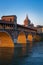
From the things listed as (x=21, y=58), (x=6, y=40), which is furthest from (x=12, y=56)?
(x=6, y=40)

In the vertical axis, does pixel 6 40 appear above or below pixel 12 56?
below

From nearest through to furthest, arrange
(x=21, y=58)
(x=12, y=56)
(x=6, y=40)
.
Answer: (x=21, y=58) → (x=12, y=56) → (x=6, y=40)

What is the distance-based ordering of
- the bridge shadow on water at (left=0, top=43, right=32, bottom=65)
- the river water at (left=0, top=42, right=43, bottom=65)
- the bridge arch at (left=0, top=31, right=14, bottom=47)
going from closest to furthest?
the river water at (left=0, top=42, right=43, bottom=65), the bridge shadow on water at (left=0, top=43, right=32, bottom=65), the bridge arch at (left=0, top=31, right=14, bottom=47)

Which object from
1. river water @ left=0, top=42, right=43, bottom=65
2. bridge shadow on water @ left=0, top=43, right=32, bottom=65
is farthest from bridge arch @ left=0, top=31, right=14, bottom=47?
river water @ left=0, top=42, right=43, bottom=65

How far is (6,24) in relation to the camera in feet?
168

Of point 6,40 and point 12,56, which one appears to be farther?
point 6,40

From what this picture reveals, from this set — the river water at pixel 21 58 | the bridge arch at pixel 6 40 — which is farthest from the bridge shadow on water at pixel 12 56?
the bridge arch at pixel 6 40

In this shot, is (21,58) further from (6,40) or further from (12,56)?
(6,40)

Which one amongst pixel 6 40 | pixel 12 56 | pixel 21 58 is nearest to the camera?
pixel 21 58

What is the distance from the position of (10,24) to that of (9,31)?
7.18ft

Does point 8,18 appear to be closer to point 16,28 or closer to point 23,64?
point 16,28

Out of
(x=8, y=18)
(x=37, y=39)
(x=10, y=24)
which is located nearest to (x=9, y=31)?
(x=10, y=24)

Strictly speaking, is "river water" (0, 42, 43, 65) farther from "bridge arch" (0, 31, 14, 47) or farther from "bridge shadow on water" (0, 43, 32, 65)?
"bridge arch" (0, 31, 14, 47)

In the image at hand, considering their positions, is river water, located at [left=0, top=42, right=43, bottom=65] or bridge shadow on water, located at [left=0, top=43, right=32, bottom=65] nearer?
river water, located at [left=0, top=42, right=43, bottom=65]
